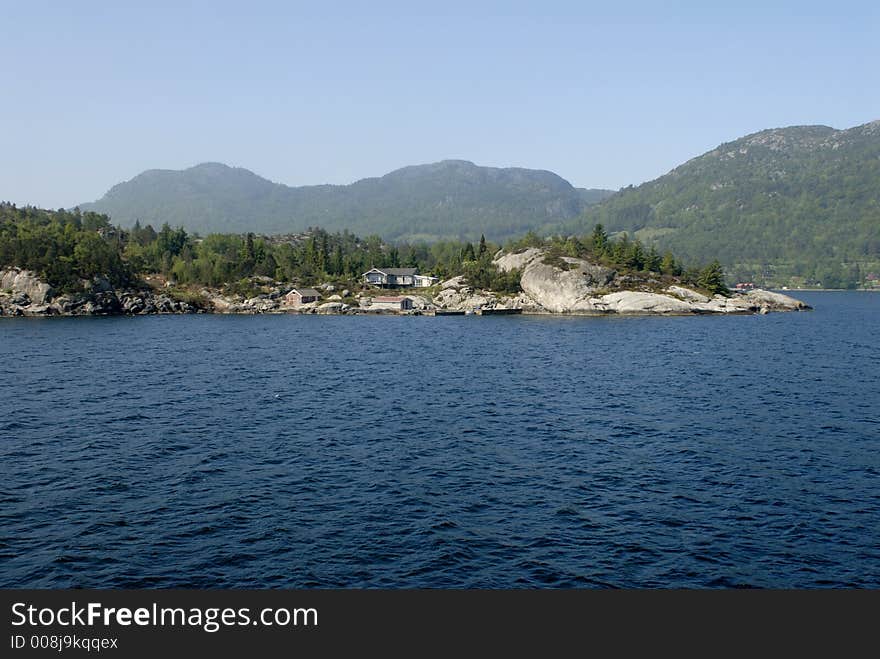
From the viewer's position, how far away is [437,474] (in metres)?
47.9

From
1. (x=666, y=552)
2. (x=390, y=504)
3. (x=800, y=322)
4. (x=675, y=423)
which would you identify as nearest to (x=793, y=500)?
(x=666, y=552)

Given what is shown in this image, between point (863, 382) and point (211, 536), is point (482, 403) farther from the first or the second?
point (863, 382)

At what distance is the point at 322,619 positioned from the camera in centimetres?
2506

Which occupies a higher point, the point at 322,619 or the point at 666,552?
the point at 322,619

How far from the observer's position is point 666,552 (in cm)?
3462

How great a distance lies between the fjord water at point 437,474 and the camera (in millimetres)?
33062

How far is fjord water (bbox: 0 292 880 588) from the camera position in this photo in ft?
108

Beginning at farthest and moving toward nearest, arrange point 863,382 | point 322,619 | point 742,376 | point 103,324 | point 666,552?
point 103,324, point 742,376, point 863,382, point 666,552, point 322,619

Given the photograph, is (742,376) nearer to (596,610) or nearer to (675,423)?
(675,423)

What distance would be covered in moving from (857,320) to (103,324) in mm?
230920

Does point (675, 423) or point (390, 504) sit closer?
point (390, 504)

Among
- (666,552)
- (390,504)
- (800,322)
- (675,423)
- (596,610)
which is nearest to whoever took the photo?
(596,610)

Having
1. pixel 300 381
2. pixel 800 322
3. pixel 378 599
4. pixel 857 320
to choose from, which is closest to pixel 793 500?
pixel 378 599

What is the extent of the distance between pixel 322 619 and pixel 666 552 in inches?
787
